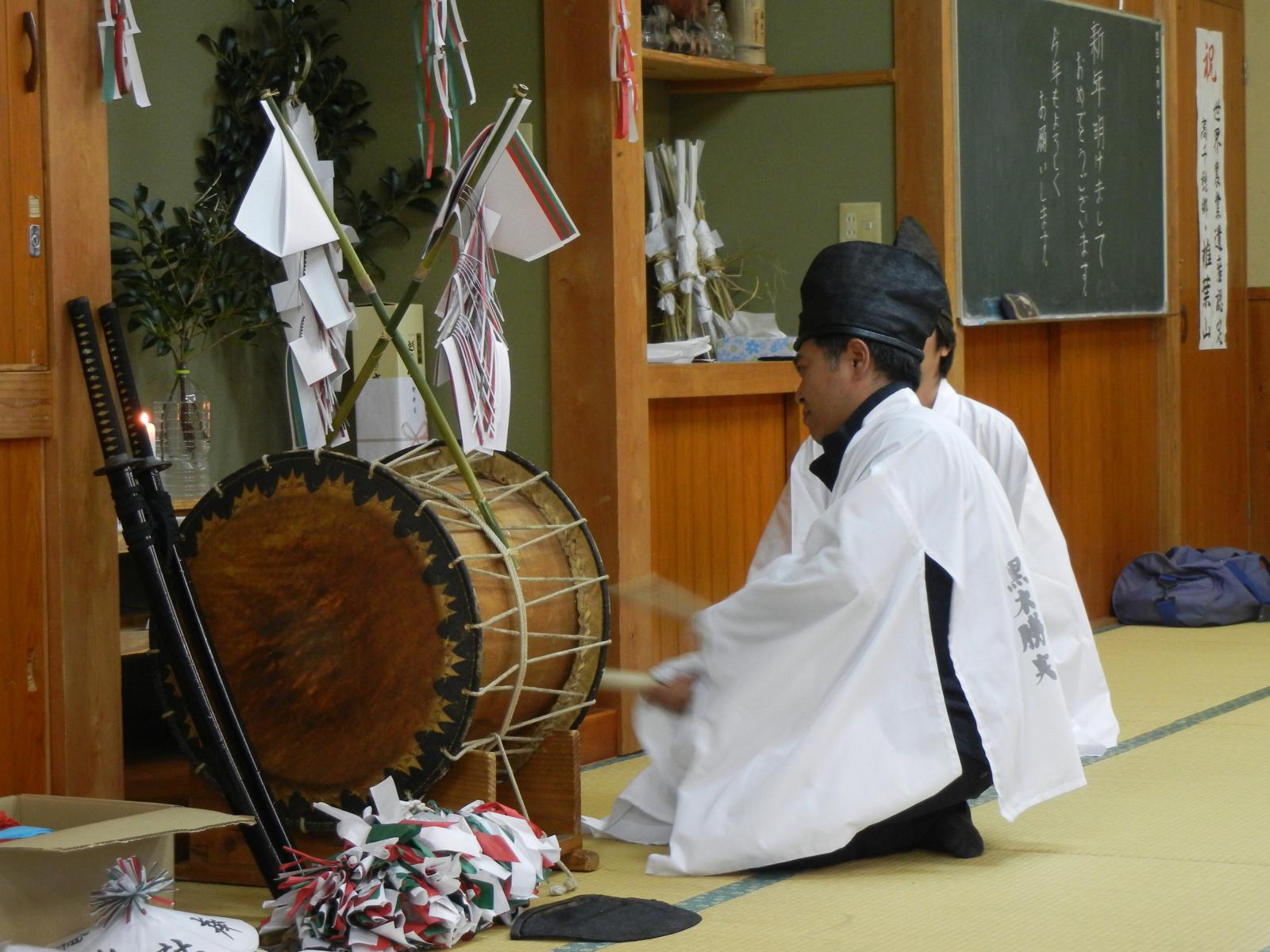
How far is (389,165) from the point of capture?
15.2ft

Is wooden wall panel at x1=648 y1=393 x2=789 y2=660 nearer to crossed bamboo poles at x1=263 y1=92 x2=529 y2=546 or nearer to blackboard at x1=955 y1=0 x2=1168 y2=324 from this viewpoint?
blackboard at x1=955 y1=0 x2=1168 y2=324

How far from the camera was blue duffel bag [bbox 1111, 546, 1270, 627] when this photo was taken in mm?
6457

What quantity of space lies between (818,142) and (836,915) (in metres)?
3.14

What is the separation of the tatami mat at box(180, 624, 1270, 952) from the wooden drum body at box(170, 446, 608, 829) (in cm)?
30

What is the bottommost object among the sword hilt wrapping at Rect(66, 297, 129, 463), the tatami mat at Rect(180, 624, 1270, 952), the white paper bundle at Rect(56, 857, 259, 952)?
the tatami mat at Rect(180, 624, 1270, 952)

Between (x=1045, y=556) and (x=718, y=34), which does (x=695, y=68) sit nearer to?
(x=718, y=34)

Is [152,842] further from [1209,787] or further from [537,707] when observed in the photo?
[1209,787]

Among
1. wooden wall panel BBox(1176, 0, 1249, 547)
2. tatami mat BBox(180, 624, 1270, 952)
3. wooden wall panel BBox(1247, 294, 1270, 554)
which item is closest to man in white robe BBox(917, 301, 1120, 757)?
tatami mat BBox(180, 624, 1270, 952)

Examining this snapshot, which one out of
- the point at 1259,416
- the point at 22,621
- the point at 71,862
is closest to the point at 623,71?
the point at 22,621

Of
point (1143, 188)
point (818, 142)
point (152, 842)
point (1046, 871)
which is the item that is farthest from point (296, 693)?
point (1143, 188)

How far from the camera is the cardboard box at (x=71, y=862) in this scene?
261cm

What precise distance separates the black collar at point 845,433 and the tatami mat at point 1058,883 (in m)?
0.73

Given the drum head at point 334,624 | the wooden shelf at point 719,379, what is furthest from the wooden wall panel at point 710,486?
the drum head at point 334,624

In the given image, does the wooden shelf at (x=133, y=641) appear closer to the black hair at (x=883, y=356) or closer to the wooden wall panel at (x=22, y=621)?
the wooden wall panel at (x=22, y=621)
